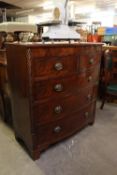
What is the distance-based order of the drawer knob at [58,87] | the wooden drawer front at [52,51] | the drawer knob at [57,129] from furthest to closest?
the drawer knob at [57,129] → the drawer knob at [58,87] → the wooden drawer front at [52,51]

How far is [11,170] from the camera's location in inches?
58.9

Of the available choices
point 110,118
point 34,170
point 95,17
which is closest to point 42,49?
point 34,170

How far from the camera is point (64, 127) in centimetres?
178

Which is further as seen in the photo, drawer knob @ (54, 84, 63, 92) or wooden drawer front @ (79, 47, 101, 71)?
wooden drawer front @ (79, 47, 101, 71)

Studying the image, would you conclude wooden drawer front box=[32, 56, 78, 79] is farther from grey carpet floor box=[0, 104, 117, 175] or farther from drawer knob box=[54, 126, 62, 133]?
grey carpet floor box=[0, 104, 117, 175]

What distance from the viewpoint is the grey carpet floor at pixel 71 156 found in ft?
4.91

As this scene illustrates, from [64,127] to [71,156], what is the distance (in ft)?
0.99

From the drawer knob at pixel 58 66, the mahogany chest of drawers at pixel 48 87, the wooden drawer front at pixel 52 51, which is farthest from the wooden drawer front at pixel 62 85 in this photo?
the wooden drawer front at pixel 52 51

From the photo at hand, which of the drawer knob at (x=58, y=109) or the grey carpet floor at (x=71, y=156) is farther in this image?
the drawer knob at (x=58, y=109)

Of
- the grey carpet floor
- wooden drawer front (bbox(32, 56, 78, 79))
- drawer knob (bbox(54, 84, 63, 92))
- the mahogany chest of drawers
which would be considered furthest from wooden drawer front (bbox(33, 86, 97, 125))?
the grey carpet floor

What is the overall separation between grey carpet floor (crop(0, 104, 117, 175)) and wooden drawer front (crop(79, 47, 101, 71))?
87 centimetres

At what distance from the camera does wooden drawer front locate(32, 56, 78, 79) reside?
1365mm

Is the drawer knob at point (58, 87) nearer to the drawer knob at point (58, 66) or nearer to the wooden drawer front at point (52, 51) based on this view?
the drawer knob at point (58, 66)

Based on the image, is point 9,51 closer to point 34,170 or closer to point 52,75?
point 52,75
